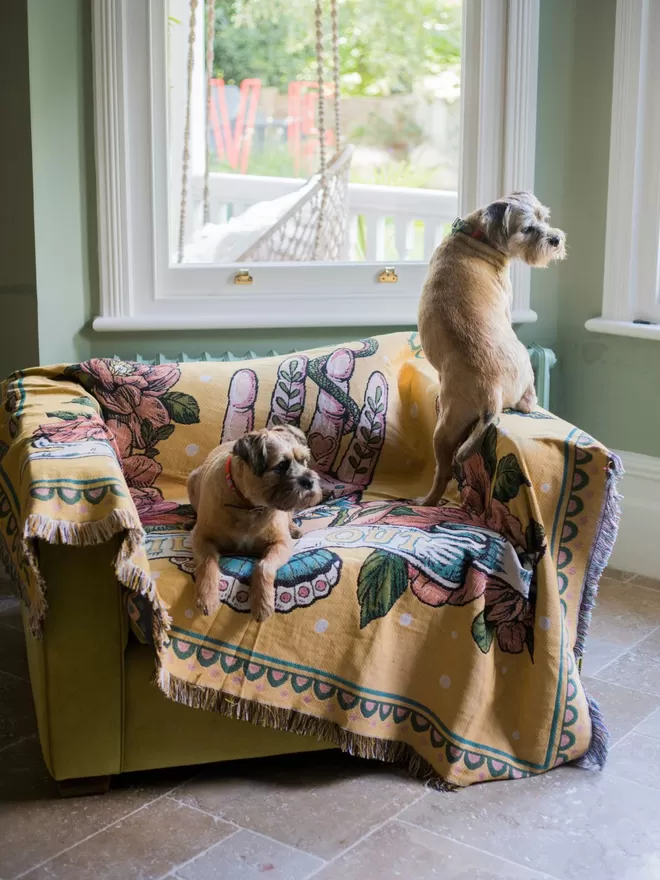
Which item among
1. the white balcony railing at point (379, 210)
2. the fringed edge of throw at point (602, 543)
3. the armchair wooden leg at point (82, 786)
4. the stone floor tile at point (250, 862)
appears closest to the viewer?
the stone floor tile at point (250, 862)

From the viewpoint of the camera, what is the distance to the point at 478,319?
2.60 meters

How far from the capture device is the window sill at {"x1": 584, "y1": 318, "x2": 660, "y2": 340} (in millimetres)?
3428

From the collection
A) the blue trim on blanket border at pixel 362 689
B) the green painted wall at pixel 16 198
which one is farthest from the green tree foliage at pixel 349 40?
A: the blue trim on blanket border at pixel 362 689

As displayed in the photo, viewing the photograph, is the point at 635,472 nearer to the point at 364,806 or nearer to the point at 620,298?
the point at 620,298

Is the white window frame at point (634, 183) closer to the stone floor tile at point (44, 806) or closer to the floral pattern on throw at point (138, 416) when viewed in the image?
the floral pattern on throw at point (138, 416)

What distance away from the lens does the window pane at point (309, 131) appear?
3420mm

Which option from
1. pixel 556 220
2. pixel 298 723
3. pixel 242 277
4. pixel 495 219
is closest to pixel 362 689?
pixel 298 723

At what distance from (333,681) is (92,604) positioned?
0.53m

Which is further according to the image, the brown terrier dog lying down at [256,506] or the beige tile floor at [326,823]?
the brown terrier dog lying down at [256,506]

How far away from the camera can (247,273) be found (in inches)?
133

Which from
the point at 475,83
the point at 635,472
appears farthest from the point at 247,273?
the point at 635,472

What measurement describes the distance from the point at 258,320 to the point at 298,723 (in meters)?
1.49

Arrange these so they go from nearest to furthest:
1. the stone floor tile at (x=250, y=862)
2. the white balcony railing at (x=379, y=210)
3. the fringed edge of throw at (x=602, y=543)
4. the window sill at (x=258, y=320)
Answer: the stone floor tile at (x=250, y=862) < the fringed edge of throw at (x=602, y=543) < the window sill at (x=258, y=320) < the white balcony railing at (x=379, y=210)

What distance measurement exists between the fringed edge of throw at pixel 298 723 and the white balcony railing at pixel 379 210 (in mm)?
1822
